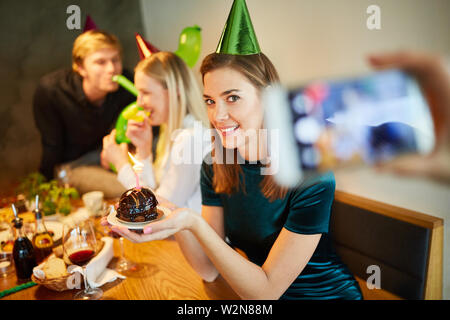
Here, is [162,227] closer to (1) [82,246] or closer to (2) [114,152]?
(1) [82,246]

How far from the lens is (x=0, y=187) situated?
6.33 ft

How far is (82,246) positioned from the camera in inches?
47.9

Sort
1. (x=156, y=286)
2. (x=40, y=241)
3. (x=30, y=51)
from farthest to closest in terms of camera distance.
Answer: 1. (x=30, y=51)
2. (x=40, y=241)
3. (x=156, y=286)

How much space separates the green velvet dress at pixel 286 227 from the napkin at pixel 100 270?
434 mm

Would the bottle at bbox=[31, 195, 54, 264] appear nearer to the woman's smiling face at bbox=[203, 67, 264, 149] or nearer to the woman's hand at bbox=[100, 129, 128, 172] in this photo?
the woman's hand at bbox=[100, 129, 128, 172]

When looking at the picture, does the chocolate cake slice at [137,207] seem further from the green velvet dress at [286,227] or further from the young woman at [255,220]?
the green velvet dress at [286,227]


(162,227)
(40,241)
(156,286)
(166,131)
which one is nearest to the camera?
(162,227)

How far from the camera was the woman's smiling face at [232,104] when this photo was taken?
0.99 metres

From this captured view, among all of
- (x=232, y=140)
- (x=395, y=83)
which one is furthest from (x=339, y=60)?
(x=232, y=140)

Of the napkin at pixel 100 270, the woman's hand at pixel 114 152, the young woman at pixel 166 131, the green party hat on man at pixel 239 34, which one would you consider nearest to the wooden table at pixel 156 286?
the napkin at pixel 100 270

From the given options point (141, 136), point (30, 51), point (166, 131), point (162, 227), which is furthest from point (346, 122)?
point (30, 51)

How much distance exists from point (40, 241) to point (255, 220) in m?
0.83

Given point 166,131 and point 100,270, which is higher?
point 166,131

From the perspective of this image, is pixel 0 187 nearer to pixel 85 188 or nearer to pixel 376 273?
pixel 85 188
